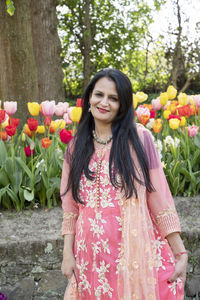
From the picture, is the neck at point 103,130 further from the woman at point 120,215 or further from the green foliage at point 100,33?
the green foliage at point 100,33

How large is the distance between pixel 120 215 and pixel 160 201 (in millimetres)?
158

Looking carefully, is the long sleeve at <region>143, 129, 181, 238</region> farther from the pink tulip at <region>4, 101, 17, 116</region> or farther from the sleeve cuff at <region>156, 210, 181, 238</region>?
the pink tulip at <region>4, 101, 17, 116</region>

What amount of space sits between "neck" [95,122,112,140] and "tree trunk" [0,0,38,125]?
9.00ft

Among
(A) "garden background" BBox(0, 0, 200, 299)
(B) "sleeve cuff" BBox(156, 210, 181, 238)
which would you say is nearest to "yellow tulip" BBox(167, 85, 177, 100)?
(A) "garden background" BBox(0, 0, 200, 299)

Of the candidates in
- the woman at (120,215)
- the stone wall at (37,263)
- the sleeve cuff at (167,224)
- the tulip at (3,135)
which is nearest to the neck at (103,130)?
the woman at (120,215)

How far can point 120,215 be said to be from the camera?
4.92 feet

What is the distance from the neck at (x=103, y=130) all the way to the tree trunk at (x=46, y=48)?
499 cm

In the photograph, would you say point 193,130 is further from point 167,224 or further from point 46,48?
point 46,48

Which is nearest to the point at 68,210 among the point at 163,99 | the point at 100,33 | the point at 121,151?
the point at 121,151

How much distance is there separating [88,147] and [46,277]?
1.03 metres

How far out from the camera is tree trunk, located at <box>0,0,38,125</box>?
4289mm

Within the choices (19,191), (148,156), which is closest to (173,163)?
(19,191)

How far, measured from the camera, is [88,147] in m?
1.62

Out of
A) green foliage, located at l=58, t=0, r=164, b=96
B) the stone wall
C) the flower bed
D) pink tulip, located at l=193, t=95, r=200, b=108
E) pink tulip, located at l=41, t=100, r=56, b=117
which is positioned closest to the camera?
the stone wall
